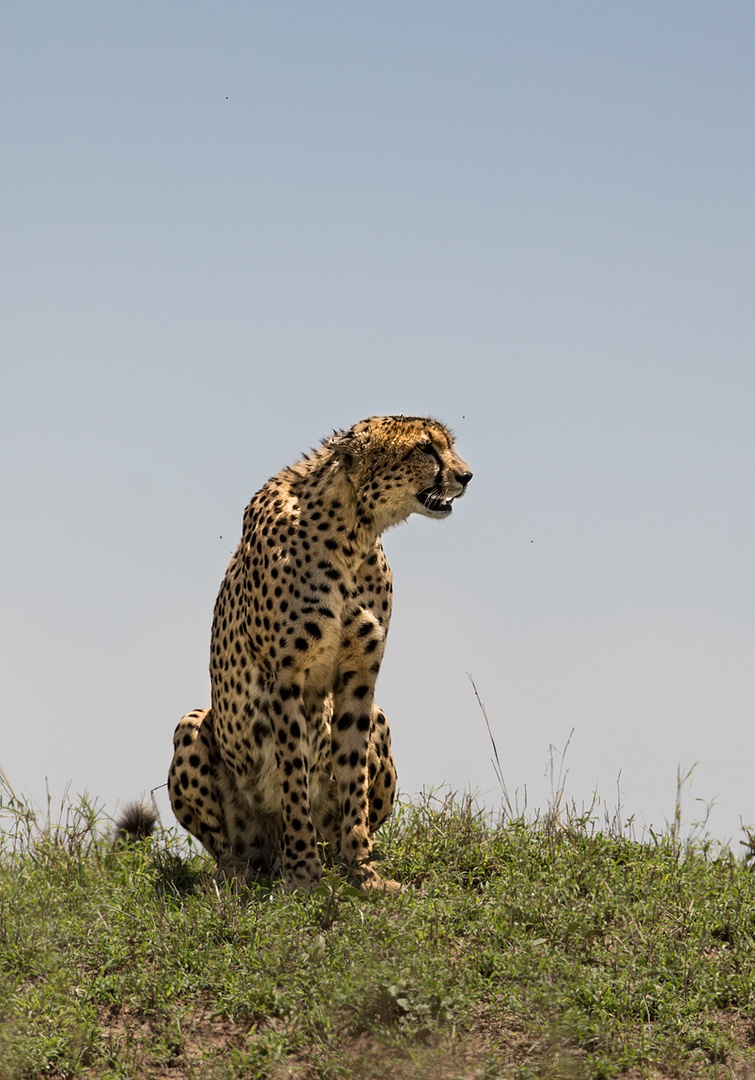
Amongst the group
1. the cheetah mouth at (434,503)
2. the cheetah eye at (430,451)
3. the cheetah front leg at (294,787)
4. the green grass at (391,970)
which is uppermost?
the cheetah eye at (430,451)

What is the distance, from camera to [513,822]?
569 centimetres

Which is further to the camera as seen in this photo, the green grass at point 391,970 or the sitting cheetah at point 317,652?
the sitting cheetah at point 317,652

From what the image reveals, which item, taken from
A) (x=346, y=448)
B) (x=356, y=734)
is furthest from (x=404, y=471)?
(x=356, y=734)

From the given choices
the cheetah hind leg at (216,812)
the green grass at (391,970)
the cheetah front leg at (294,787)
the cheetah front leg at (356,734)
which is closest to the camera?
the green grass at (391,970)

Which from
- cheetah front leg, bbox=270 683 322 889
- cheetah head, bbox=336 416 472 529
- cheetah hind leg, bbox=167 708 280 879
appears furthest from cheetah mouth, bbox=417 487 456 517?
cheetah hind leg, bbox=167 708 280 879

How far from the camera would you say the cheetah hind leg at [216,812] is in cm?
530

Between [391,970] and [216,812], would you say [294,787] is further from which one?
[391,970]

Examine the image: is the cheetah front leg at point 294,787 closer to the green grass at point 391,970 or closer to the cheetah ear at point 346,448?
the green grass at point 391,970

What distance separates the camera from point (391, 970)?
4.09 m

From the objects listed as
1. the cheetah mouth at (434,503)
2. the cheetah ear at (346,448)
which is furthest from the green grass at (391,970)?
the cheetah ear at (346,448)

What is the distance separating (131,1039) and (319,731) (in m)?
1.40

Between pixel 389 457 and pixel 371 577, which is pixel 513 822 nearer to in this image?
pixel 371 577

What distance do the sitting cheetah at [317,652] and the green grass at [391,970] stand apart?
265 millimetres

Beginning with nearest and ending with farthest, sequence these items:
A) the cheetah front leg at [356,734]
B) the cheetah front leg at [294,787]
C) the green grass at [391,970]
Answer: the green grass at [391,970] < the cheetah front leg at [294,787] < the cheetah front leg at [356,734]
